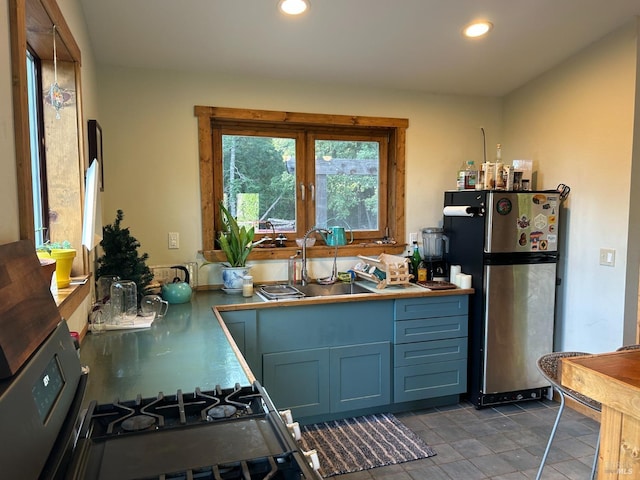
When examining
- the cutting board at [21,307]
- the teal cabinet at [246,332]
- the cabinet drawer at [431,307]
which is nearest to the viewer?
the cutting board at [21,307]

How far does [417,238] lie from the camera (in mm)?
3383

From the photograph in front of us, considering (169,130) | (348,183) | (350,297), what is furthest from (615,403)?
(169,130)

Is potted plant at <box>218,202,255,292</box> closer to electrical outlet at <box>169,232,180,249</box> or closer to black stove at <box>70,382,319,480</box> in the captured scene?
electrical outlet at <box>169,232,180,249</box>

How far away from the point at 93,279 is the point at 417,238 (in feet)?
7.25

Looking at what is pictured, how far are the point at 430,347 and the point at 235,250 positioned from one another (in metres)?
1.41

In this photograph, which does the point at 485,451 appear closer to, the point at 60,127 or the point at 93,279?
the point at 93,279

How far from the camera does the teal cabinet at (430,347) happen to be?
2.84 meters

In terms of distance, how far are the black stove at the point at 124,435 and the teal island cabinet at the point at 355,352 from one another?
143cm

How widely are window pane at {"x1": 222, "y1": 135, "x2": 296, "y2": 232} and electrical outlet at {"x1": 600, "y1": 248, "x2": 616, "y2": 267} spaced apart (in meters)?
1.99

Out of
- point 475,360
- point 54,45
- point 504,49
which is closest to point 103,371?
point 54,45

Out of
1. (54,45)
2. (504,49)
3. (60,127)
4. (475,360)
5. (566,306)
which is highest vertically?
(504,49)

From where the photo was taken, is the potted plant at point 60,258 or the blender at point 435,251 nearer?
the potted plant at point 60,258

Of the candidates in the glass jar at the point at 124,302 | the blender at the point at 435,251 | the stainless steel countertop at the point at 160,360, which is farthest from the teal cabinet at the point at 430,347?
the glass jar at the point at 124,302

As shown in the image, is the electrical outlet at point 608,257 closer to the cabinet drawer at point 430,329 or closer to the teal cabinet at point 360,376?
the cabinet drawer at point 430,329
